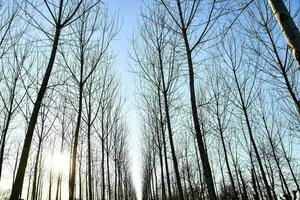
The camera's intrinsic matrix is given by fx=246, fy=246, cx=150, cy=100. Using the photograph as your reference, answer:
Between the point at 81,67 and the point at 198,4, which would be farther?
the point at 81,67

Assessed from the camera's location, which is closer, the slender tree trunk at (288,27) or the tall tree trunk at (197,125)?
the slender tree trunk at (288,27)

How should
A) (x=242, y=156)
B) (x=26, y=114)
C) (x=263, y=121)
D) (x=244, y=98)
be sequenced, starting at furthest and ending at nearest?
(x=242, y=156) → (x=263, y=121) → (x=26, y=114) → (x=244, y=98)

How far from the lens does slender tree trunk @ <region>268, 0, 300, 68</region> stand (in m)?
1.71

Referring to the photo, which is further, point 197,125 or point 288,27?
point 197,125

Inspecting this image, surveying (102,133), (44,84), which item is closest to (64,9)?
(44,84)

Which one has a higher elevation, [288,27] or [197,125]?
[197,125]

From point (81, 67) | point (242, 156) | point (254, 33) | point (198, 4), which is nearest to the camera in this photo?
point (198, 4)

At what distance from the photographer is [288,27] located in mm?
1792

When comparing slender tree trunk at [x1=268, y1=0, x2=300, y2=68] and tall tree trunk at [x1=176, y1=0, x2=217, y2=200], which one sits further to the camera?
tall tree trunk at [x1=176, y1=0, x2=217, y2=200]

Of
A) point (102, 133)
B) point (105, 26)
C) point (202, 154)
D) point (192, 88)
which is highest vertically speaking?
point (105, 26)

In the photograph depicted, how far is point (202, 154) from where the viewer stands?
4074mm

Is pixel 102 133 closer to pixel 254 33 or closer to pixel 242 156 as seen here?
pixel 254 33

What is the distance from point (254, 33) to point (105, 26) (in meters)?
4.43

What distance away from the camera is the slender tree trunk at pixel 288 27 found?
67.5 inches
